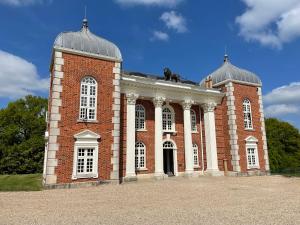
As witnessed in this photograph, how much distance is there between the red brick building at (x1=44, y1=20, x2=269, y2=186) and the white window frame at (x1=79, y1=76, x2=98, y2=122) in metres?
0.07

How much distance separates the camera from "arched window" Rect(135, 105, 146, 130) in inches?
835

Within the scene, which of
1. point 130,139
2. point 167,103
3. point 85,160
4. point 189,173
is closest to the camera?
point 85,160

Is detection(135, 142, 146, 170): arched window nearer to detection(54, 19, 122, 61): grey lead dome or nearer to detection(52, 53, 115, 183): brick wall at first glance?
detection(52, 53, 115, 183): brick wall

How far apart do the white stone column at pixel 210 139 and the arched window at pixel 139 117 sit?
6.29m

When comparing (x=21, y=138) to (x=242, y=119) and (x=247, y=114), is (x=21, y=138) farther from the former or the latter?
(x=247, y=114)

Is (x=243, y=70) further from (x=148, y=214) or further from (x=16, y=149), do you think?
(x=16, y=149)

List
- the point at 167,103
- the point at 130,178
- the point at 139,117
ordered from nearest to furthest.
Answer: the point at 130,178 → the point at 139,117 → the point at 167,103

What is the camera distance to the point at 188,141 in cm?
2166

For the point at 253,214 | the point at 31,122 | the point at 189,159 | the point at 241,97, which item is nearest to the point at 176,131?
the point at 189,159

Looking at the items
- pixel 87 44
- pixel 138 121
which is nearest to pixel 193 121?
pixel 138 121

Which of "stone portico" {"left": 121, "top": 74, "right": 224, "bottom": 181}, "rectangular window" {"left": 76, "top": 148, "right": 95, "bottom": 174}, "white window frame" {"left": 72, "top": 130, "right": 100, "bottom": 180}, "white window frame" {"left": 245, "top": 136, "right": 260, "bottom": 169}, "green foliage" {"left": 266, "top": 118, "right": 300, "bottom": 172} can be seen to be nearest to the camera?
"white window frame" {"left": 72, "top": 130, "right": 100, "bottom": 180}

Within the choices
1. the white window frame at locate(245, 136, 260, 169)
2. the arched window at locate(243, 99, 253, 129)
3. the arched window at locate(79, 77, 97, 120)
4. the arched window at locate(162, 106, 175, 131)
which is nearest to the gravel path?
the arched window at locate(79, 77, 97, 120)

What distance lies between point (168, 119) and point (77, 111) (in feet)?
30.6

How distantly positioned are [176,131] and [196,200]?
491 inches
